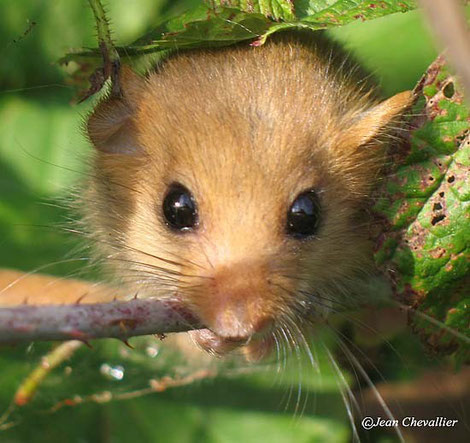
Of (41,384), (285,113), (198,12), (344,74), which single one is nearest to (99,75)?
(198,12)

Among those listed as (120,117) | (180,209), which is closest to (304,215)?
(180,209)

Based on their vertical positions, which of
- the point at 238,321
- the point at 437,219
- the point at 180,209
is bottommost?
the point at 238,321

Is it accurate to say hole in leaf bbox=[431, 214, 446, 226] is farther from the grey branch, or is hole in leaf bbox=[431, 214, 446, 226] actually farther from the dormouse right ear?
the dormouse right ear

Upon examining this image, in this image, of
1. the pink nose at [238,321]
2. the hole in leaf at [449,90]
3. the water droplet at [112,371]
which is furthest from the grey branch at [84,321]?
the water droplet at [112,371]

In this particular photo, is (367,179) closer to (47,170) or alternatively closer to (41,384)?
(41,384)

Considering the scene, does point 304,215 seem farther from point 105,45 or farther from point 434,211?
point 105,45

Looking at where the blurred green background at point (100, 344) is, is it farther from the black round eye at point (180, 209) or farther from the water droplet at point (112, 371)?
the black round eye at point (180, 209)

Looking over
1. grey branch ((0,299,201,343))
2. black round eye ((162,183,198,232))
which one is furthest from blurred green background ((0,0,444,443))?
grey branch ((0,299,201,343))
